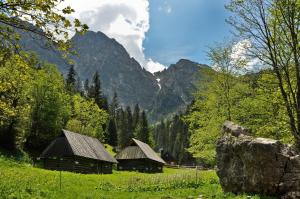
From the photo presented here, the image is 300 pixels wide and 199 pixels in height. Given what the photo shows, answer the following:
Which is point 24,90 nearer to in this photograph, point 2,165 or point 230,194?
point 2,165

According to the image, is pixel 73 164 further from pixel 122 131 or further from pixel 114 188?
pixel 122 131

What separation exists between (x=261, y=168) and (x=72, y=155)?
29642mm

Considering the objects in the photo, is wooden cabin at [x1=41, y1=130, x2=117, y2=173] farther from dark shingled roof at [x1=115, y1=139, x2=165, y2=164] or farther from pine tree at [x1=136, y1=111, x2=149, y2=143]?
pine tree at [x1=136, y1=111, x2=149, y2=143]

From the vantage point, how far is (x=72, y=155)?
44000 mm

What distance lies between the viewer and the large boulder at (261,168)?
17688 mm

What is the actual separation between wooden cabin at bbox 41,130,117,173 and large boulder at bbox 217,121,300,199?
25909 mm

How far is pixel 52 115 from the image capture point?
62.2 meters

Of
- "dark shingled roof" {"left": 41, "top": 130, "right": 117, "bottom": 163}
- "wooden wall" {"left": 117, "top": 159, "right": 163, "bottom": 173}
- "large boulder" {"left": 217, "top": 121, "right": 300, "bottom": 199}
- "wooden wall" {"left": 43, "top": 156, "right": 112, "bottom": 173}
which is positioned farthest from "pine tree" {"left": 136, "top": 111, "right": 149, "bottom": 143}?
"large boulder" {"left": 217, "top": 121, "right": 300, "bottom": 199}

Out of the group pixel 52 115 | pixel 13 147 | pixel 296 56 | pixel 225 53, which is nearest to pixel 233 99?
pixel 225 53

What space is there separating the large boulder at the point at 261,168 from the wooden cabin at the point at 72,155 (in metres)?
25.9

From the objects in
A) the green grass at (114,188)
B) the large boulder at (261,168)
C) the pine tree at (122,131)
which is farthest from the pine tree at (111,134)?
the large boulder at (261,168)

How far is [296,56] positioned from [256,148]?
5050 mm

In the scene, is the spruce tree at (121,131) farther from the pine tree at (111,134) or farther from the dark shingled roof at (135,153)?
the dark shingled roof at (135,153)

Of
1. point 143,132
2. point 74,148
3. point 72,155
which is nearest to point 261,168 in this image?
point 72,155
